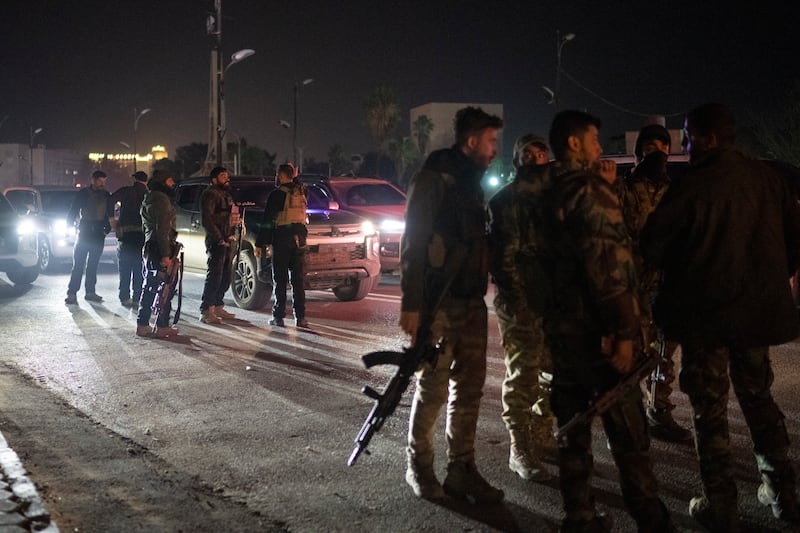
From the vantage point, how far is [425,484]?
480 centimetres

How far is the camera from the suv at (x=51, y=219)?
657 inches

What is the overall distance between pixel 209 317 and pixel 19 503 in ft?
21.4

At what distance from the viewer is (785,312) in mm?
4363

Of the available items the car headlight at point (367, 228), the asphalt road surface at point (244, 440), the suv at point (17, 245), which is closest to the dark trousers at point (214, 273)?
the asphalt road surface at point (244, 440)

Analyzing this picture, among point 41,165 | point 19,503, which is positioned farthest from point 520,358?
point 41,165

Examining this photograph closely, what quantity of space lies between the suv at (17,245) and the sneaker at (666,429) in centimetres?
1118

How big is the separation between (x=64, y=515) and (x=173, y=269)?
5.79 meters

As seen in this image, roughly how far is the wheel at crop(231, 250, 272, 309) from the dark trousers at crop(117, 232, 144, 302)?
1.24 m

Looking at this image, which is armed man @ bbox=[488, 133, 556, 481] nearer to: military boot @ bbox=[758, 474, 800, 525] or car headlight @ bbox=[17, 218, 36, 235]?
military boot @ bbox=[758, 474, 800, 525]

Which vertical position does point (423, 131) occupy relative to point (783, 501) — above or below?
above

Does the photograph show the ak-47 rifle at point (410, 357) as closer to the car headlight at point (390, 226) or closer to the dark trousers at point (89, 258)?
the dark trousers at point (89, 258)

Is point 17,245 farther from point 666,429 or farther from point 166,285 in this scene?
point 666,429

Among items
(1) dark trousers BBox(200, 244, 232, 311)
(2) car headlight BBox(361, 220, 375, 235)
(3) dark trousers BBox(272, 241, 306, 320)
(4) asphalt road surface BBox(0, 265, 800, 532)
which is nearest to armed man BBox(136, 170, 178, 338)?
(4) asphalt road surface BBox(0, 265, 800, 532)

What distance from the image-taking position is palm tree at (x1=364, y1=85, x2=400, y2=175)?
79312 millimetres
